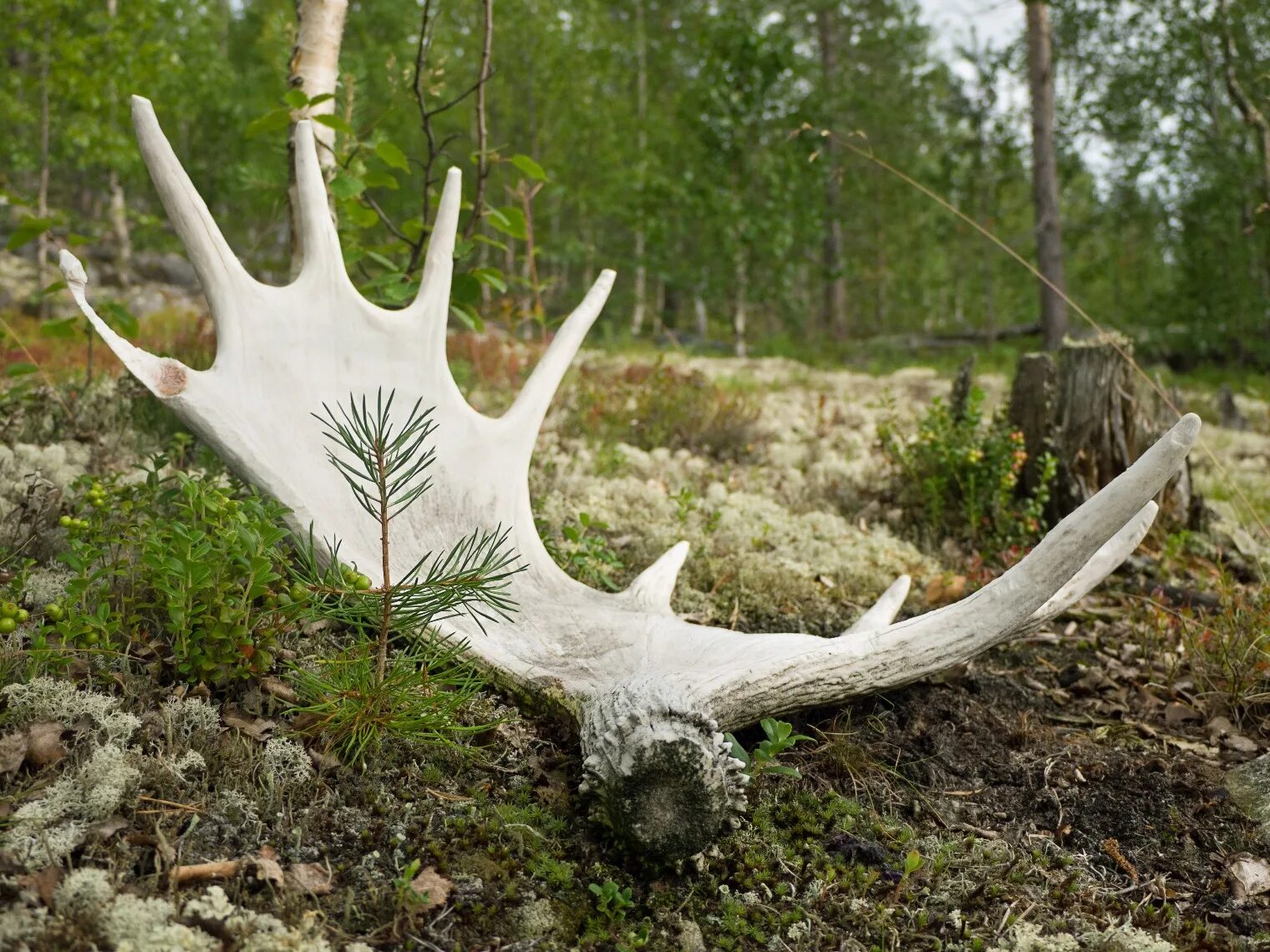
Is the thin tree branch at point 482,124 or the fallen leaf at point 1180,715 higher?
the thin tree branch at point 482,124

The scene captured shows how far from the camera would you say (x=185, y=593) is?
2.05 m

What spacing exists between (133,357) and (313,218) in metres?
0.76

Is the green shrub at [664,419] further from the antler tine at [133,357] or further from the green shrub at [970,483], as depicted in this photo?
the antler tine at [133,357]

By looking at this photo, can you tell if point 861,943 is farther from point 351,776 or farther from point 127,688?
point 127,688

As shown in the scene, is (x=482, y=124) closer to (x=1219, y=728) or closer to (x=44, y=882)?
(x=44, y=882)

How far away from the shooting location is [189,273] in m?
21.3

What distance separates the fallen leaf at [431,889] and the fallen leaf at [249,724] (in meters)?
0.58

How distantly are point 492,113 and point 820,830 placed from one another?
2046 centimetres

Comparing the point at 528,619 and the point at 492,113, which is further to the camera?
the point at 492,113

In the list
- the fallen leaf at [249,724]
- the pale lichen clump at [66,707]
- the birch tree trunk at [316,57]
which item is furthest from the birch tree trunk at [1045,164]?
the pale lichen clump at [66,707]

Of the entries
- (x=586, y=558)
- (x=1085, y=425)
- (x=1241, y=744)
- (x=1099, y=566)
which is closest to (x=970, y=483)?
(x=1085, y=425)

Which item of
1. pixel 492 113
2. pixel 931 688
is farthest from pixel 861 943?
pixel 492 113

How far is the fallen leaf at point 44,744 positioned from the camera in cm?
194

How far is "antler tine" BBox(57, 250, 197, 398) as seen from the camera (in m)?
2.08
